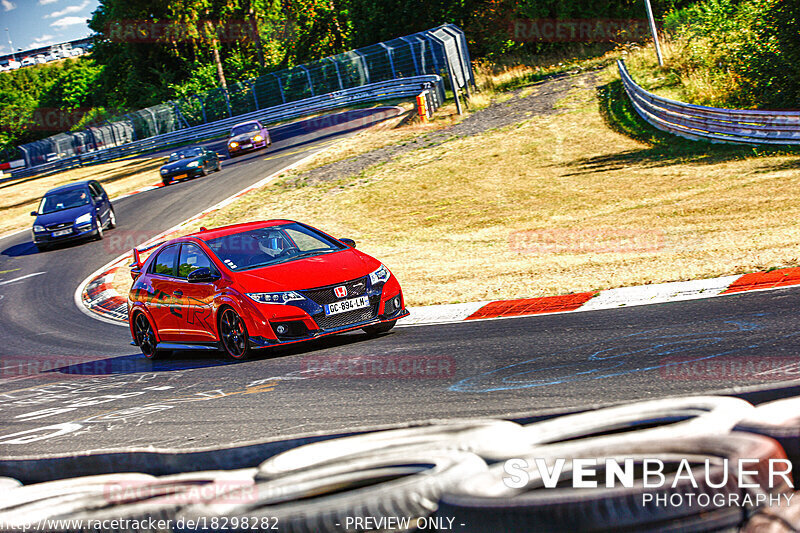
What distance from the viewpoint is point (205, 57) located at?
6881 centimetres

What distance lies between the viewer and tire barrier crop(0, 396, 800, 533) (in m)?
2.68

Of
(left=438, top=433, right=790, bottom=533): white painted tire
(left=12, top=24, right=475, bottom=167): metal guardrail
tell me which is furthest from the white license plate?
(left=12, top=24, right=475, bottom=167): metal guardrail

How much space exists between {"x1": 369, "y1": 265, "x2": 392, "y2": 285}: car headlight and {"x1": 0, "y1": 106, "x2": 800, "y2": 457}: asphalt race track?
646 millimetres

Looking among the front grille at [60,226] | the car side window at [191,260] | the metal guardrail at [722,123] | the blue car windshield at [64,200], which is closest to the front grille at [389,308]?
the car side window at [191,260]

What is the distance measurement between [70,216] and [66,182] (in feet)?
76.3

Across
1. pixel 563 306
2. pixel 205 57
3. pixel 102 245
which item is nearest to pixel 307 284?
pixel 563 306

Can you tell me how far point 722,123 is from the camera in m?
21.2

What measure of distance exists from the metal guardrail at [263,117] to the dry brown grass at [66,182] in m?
1.45

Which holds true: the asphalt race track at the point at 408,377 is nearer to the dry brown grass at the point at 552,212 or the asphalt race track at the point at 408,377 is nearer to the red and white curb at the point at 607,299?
the red and white curb at the point at 607,299

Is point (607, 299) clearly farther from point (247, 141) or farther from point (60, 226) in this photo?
point (247, 141)

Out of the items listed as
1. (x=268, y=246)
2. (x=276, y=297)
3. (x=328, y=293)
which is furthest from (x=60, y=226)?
(x=328, y=293)

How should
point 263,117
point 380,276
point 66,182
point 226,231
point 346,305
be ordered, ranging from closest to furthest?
point 346,305 < point 380,276 < point 226,231 < point 66,182 < point 263,117

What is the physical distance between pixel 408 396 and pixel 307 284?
3.11 m

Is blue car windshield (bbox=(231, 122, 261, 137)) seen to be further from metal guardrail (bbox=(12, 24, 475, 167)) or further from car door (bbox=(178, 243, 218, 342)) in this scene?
car door (bbox=(178, 243, 218, 342))
